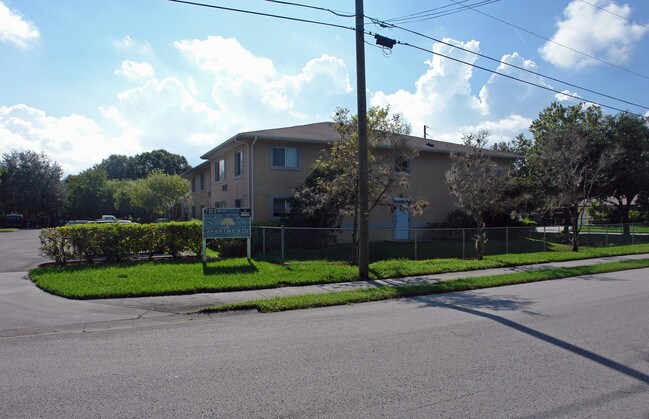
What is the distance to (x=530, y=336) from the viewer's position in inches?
243

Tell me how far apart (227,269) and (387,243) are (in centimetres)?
1074


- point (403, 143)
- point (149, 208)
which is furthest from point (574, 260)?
point (149, 208)

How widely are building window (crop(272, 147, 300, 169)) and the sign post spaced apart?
6.04 m

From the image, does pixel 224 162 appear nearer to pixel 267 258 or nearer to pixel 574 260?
pixel 267 258

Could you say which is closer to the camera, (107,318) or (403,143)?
(107,318)

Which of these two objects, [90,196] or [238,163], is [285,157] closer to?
[238,163]

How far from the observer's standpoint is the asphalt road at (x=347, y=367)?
3906 mm

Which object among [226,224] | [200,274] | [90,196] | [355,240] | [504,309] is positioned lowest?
[504,309]

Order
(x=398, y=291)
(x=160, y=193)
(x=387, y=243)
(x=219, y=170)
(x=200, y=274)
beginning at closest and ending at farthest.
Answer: (x=398, y=291), (x=200, y=274), (x=387, y=243), (x=219, y=170), (x=160, y=193)

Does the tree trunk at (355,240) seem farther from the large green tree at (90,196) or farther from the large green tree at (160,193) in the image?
the large green tree at (90,196)

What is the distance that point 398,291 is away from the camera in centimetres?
1009

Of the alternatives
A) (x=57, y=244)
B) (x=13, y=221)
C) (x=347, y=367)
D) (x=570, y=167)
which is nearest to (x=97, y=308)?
(x=347, y=367)

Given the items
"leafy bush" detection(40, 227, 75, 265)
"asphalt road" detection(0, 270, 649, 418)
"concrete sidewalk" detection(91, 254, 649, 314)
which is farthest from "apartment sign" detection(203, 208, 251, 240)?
"asphalt road" detection(0, 270, 649, 418)

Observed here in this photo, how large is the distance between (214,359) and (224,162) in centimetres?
2095
